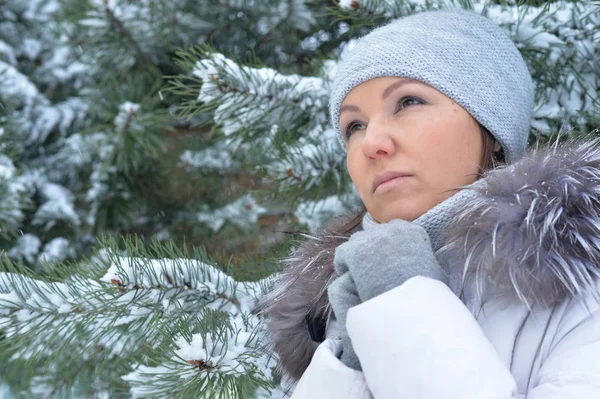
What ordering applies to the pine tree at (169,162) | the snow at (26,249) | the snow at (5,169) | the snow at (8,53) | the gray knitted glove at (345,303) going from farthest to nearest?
A: the snow at (8,53) → the snow at (26,249) → the snow at (5,169) → the pine tree at (169,162) → the gray knitted glove at (345,303)

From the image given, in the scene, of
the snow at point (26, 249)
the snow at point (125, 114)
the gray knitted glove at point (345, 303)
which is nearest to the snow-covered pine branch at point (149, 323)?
the gray knitted glove at point (345, 303)

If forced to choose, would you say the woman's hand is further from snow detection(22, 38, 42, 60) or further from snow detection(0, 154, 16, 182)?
snow detection(22, 38, 42, 60)

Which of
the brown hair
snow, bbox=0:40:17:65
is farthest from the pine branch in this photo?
the brown hair

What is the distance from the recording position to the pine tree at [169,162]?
1.02m

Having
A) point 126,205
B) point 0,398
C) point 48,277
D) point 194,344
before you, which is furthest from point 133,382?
point 126,205

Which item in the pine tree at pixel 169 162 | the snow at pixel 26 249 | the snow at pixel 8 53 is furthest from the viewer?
the snow at pixel 8 53

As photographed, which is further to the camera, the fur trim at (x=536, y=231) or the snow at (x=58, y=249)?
the snow at (x=58, y=249)

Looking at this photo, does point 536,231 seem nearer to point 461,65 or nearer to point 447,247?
point 447,247

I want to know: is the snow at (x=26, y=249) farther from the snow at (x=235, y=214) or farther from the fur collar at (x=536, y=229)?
the fur collar at (x=536, y=229)

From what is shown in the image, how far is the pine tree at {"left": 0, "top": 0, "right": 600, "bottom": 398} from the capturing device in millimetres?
1020

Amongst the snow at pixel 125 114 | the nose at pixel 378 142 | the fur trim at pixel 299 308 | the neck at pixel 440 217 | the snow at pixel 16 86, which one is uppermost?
the nose at pixel 378 142

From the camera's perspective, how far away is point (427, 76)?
1.05m

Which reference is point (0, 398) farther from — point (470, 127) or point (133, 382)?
point (470, 127)

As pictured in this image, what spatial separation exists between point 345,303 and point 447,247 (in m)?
0.16
